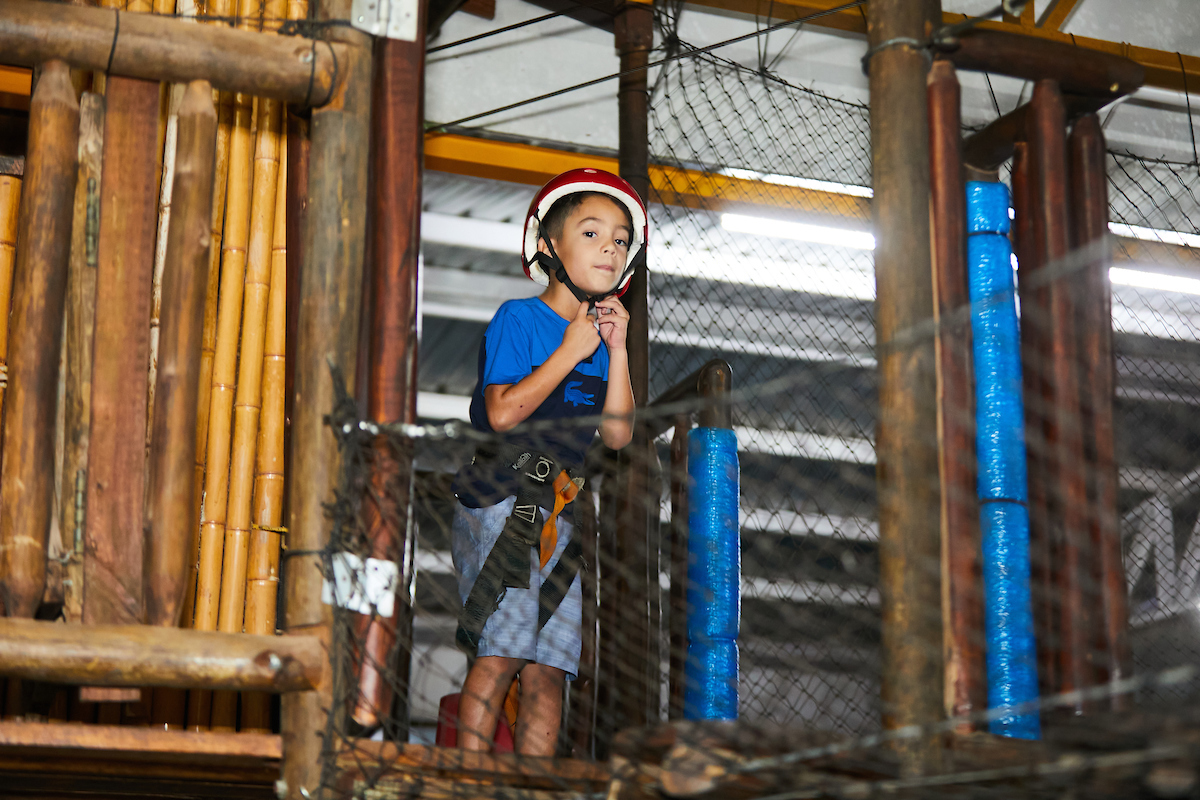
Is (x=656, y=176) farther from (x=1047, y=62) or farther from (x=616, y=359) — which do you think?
(x=1047, y=62)

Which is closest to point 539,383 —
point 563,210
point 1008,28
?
point 563,210

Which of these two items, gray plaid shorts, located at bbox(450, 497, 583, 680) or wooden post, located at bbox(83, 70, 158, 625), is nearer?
wooden post, located at bbox(83, 70, 158, 625)

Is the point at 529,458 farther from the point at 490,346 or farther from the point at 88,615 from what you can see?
the point at 88,615

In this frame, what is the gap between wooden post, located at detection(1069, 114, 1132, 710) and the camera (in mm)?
2715

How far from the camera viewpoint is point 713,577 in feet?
13.1

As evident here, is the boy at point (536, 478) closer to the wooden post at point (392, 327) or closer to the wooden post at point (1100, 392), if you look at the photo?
the wooden post at point (392, 327)

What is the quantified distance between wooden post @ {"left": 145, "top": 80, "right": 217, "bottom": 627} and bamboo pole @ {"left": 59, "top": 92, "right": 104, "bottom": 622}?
0.53ft

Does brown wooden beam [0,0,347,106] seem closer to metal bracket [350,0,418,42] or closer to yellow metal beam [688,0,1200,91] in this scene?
metal bracket [350,0,418,42]

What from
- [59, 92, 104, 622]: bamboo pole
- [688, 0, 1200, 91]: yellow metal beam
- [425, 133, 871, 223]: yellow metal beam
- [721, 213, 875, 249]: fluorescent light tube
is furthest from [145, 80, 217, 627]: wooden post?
[721, 213, 875, 249]: fluorescent light tube

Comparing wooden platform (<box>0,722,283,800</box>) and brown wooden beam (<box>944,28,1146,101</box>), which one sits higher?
brown wooden beam (<box>944,28,1146,101</box>)

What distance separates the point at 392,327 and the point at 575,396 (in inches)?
27.8

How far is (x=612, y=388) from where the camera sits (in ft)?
11.4

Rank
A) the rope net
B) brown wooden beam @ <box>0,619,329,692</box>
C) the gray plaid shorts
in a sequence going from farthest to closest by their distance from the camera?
the gray plaid shorts, brown wooden beam @ <box>0,619,329,692</box>, the rope net

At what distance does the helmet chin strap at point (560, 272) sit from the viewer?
3658 millimetres
